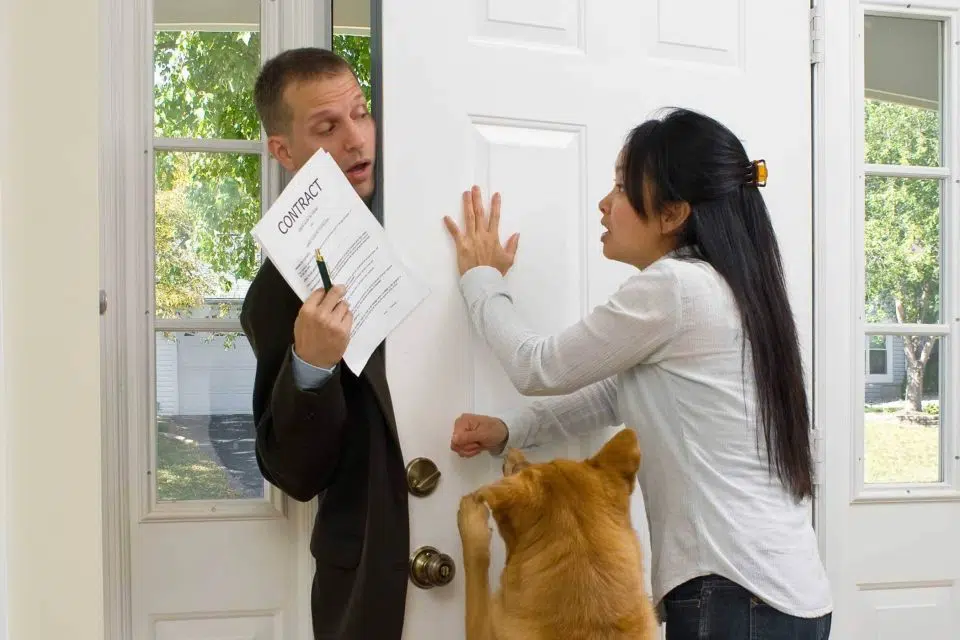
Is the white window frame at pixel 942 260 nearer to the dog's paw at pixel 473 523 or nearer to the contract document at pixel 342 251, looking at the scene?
the dog's paw at pixel 473 523

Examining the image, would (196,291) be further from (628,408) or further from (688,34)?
(688,34)

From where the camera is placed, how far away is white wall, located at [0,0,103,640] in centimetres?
100

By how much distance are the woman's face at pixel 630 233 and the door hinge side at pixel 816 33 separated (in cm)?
75

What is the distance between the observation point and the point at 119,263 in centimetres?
171

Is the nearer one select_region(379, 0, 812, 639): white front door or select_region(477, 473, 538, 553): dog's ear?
select_region(477, 473, 538, 553): dog's ear

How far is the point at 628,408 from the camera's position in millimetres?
1528

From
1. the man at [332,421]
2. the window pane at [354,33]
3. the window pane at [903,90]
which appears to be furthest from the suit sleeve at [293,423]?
the window pane at [903,90]

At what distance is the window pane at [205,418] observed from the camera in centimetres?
177

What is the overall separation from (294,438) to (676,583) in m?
0.65

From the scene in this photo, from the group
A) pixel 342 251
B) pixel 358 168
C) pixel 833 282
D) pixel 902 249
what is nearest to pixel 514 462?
pixel 342 251

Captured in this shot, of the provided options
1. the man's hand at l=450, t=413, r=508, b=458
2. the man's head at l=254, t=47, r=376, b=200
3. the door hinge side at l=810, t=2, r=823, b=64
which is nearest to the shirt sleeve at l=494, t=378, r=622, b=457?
the man's hand at l=450, t=413, r=508, b=458

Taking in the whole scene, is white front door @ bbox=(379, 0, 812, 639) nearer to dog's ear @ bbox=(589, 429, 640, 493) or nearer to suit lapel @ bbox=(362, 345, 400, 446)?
suit lapel @ bbox=(362, 345, 400, 446)

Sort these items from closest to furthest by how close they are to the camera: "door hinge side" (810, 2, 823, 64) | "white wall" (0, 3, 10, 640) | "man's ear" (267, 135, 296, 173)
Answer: "white wall" (0, 3, 10, 640) < "man's ear" (267, 135, 296, 173) < "door hinge side" (810, 2, 823, 64)

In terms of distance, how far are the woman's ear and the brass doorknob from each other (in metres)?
0.69
